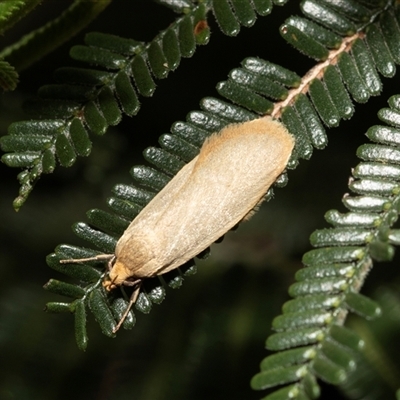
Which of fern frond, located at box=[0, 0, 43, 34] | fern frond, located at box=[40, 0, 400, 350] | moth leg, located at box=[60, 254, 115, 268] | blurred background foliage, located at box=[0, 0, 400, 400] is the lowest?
blurred background foliage, located at box=[0, 0, 400, 400]

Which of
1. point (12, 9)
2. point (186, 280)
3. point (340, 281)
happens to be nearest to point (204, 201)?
point (340, 281)

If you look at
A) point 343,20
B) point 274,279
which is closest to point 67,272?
point 343,20

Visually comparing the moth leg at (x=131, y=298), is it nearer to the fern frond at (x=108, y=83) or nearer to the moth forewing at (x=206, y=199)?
the moth forewing at (x=206, y=199)

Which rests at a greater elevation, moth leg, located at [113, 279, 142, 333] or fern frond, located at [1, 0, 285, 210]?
fern frond, located at [1, 0, 285, 210]

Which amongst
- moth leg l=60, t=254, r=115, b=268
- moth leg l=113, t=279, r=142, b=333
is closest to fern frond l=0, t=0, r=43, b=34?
moth leg l=60, t=254, r=115, b=268

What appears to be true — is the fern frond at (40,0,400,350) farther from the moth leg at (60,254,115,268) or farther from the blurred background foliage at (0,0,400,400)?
the blurred background foliage at (0,0,400,400)

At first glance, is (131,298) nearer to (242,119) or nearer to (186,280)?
(242,119)

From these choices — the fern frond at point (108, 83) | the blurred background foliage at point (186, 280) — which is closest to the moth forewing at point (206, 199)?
the fern frond at point (108, 83)
